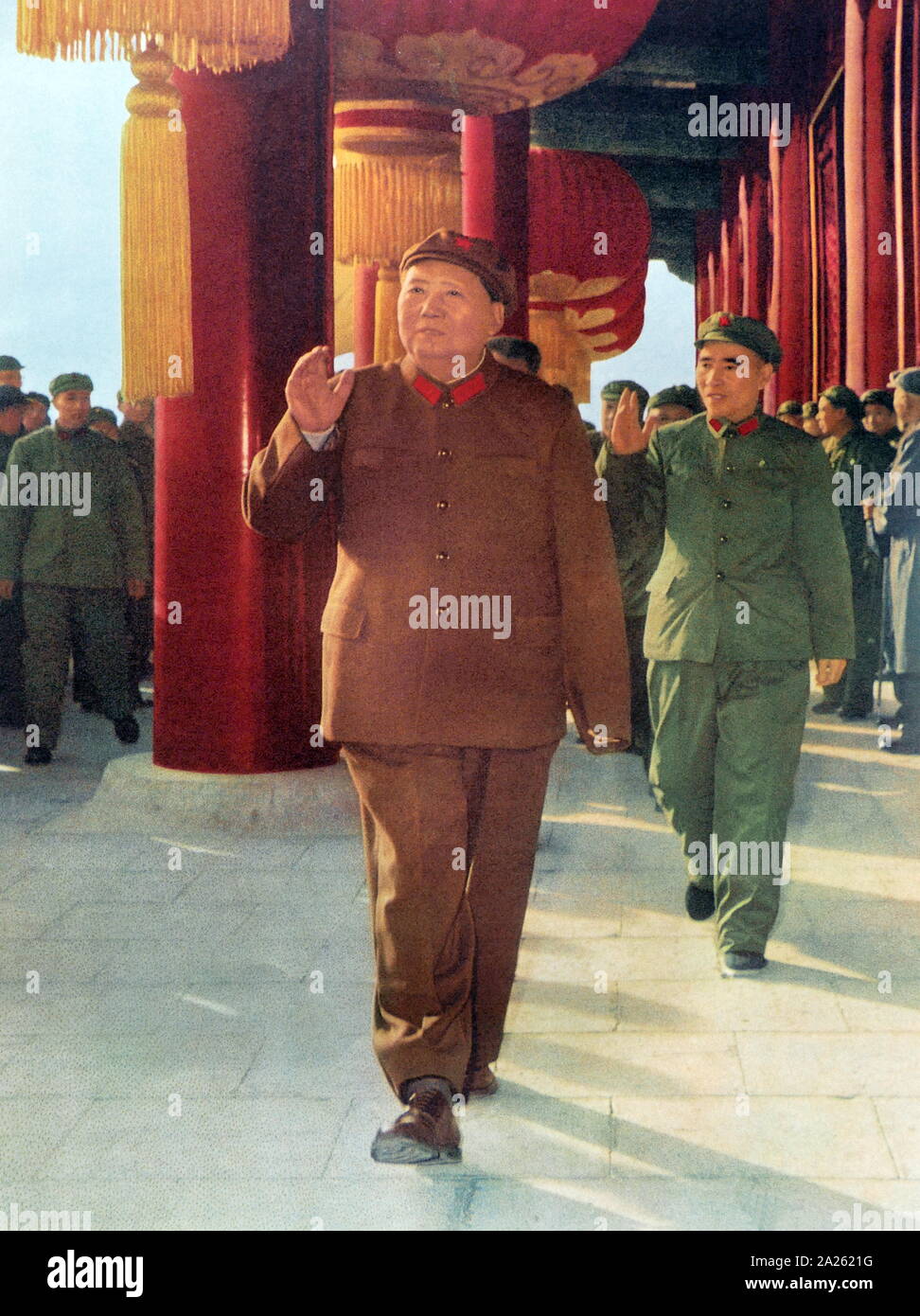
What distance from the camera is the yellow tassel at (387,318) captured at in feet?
29.5

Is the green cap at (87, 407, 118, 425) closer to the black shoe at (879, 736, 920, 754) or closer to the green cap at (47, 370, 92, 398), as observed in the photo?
the green cap at (47, 370, 92, 398)

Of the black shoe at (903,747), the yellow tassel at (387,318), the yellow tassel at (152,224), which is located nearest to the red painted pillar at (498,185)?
the yellow tassel at (387,318)

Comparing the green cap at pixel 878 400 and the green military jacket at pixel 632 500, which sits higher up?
the green cap at pixel 878 400

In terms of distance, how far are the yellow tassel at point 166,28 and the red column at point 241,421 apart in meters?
0.55

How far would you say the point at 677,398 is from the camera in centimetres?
564

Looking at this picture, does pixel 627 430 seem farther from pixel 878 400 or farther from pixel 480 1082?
pixel 878 400

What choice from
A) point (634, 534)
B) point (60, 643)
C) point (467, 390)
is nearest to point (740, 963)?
point (634, 534)

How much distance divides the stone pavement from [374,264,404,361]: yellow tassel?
433cm

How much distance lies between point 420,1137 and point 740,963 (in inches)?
52.5

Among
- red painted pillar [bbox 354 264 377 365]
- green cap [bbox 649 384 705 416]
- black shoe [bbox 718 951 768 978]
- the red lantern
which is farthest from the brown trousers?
red painted pillar [bbox 354 264 377 365]

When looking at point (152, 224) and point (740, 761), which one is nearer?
point (740, 761)

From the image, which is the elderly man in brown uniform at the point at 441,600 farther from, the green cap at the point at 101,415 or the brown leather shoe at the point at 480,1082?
the green cap at the point at 101,415

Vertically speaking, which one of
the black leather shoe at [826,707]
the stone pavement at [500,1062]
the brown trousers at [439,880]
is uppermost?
the brown trousers at [439,880]

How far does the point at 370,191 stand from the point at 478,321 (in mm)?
4774
